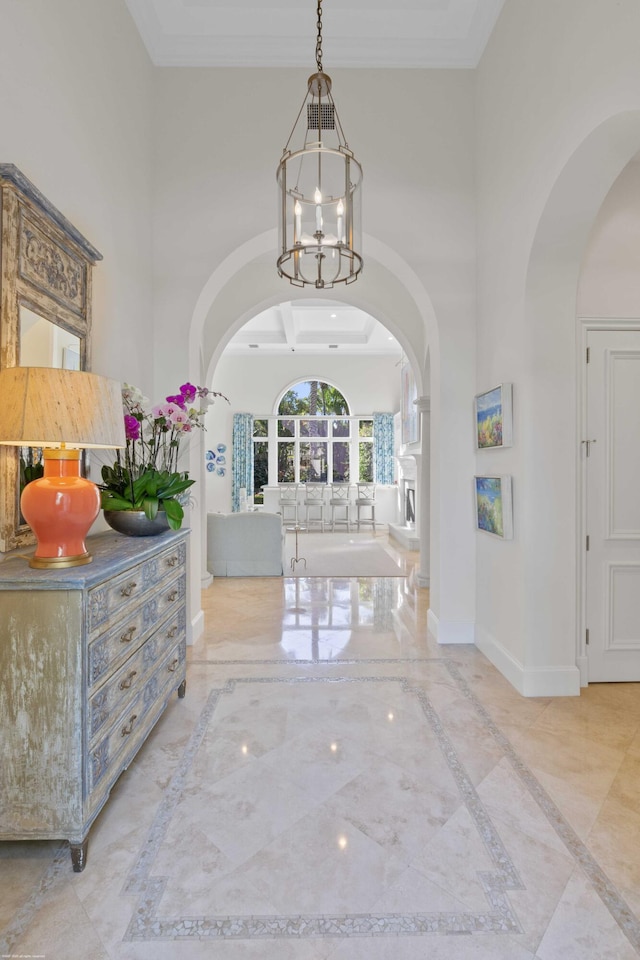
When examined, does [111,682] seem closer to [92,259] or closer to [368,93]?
[92,259]

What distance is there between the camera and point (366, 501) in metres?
10.6

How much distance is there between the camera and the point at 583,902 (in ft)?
5.01

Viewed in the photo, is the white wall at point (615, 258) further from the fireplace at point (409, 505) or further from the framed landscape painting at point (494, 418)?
the fireplace at point (409, 505)

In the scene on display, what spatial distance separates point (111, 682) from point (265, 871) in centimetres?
85

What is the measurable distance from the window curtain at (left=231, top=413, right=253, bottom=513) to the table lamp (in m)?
9.24

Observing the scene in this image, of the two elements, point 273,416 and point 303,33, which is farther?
point 273,416

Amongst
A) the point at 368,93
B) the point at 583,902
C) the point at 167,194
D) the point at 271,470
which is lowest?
the point at 583,902

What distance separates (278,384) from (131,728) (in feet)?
32.4

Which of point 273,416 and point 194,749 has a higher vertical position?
point 273,416

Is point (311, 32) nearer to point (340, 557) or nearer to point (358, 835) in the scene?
point (358, 835)

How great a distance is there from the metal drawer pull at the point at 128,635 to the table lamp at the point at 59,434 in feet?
1.25

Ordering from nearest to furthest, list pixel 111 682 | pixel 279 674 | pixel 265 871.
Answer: pixel 265 871
pixel 111 682
pixel 279 674

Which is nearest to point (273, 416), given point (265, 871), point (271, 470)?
point (271, 470)

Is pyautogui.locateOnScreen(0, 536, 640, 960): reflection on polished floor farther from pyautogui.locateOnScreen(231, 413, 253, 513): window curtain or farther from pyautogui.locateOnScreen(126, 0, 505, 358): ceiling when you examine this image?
pyautogui.locateOnScreen(231, 413, 253, 513): window curtain
